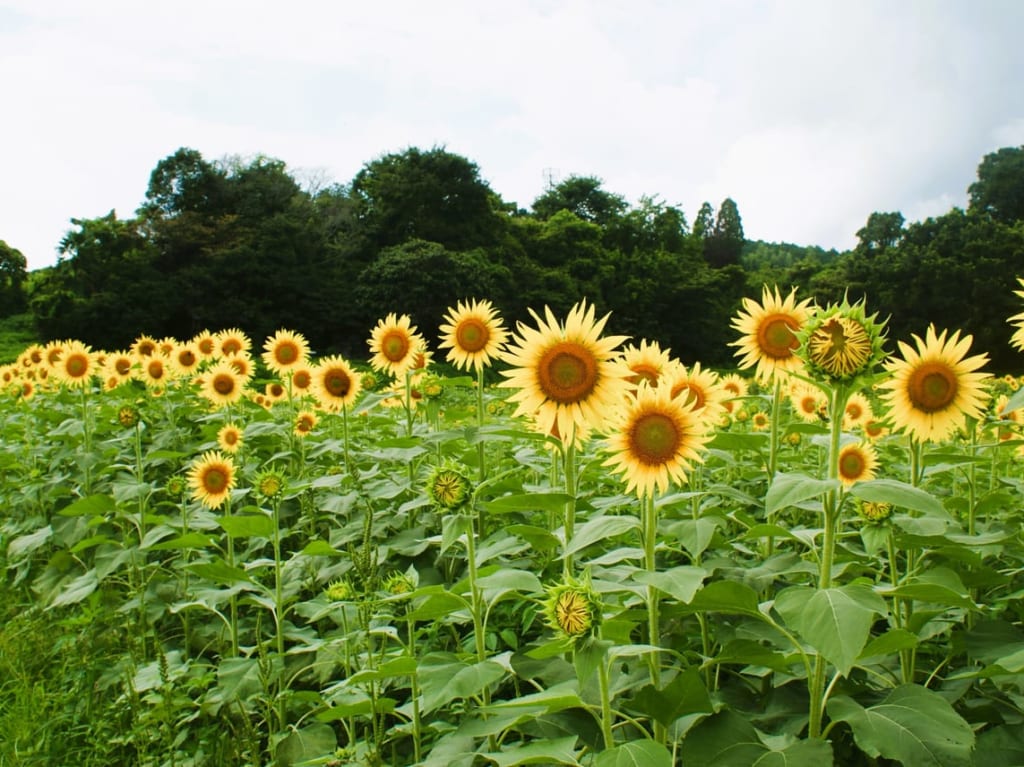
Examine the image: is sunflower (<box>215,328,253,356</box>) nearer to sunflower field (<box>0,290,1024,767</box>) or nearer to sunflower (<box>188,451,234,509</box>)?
sunflower field (<box>0,290,1024,767</box>)

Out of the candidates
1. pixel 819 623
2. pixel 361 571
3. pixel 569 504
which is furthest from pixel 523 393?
pixel 819 623

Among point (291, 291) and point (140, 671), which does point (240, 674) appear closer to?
point (140, 671)

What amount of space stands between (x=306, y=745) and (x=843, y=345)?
2134mm

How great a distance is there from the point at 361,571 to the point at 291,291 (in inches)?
1098

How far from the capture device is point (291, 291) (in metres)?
28.4

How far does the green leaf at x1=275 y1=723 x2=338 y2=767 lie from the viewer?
8.32 feet

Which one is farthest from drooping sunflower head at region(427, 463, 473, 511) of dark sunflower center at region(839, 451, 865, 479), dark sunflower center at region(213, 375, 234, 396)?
dark sunflower center at region(213, 375, 234, 396)

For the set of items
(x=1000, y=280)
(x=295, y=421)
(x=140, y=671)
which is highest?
(x=1000, y=280)

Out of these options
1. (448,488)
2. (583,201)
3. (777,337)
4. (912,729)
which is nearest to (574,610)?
(448,488)

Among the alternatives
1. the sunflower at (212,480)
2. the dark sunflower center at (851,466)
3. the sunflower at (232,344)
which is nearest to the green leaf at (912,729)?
the dark sunflower center at (851,466)

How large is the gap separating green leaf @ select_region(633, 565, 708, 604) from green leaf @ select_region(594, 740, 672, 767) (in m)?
0.30

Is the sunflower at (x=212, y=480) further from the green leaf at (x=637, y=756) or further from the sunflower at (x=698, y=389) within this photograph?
the green leaf at (x=637, y=756)

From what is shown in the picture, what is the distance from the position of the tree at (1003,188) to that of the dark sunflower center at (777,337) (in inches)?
1997

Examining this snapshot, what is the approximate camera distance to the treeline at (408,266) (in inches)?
1038
